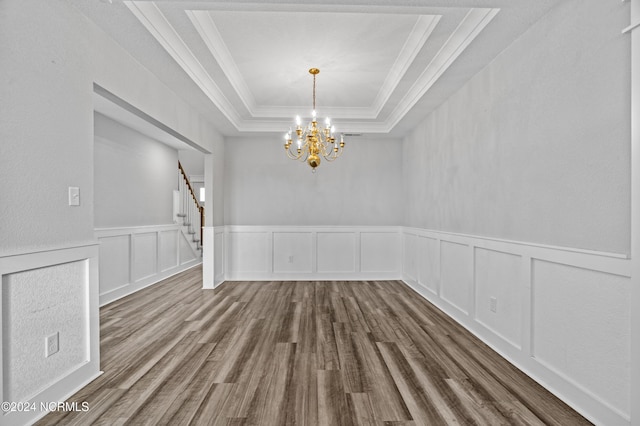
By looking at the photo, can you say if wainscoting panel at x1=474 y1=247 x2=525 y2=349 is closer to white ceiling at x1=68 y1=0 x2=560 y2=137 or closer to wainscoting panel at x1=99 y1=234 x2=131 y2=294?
white ceiling at x1=68 y1=0 x2=560 y2=137

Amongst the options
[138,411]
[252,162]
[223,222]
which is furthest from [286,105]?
[138,411]

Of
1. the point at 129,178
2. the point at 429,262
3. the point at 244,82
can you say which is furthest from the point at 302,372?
the point at 129,178

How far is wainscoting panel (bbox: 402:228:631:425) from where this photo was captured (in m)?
1.84

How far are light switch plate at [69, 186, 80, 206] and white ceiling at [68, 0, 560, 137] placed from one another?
49.7 inches

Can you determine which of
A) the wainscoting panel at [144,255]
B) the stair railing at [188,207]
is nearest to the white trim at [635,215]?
the wainscoting panel at [144,255]

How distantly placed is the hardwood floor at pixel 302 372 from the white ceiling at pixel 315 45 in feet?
8.62

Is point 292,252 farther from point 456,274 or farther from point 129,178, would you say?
point 456,274

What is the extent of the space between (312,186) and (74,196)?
433 cm

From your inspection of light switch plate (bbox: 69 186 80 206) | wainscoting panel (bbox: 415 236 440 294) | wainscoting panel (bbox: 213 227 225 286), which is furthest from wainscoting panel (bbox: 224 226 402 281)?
light switch plate (bbox: 69 186 80 206)

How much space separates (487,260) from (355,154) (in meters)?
3.62

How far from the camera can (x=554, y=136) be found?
2.32m

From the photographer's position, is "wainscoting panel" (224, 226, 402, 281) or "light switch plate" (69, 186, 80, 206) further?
"wainscoting panel" (224, 226, 402, 281)

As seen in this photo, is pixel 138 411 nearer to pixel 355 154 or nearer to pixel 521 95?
pixel 521 95

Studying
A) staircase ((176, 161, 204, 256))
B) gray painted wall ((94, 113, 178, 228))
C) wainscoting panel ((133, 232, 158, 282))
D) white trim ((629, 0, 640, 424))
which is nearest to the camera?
white trim ((629, 0, 640, 424))
